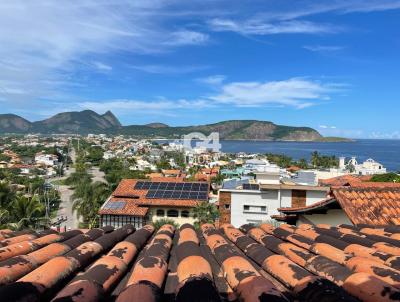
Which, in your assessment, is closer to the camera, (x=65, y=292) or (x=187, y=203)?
(x=65, y=292)

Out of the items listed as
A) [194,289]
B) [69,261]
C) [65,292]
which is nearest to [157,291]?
[194,289]

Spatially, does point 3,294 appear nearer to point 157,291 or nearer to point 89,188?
point 157,291

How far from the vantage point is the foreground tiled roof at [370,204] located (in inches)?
265

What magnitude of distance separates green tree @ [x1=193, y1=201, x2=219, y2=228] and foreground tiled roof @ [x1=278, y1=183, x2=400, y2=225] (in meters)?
27.8

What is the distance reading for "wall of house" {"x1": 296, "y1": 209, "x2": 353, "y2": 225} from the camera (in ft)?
27.2

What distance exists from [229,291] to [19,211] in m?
33.9

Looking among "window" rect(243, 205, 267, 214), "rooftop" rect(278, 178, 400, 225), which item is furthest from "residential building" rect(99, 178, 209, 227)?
"rooftop" rect(278, 178, 400, 225)

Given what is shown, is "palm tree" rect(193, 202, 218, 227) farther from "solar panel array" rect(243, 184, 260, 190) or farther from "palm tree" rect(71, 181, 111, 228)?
"palm tree" rect(71, 181, 111, 228)

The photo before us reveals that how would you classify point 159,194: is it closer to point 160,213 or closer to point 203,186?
point 160,213

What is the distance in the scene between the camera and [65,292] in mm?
2520

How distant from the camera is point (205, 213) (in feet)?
118

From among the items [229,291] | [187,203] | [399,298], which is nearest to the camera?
[399,298]

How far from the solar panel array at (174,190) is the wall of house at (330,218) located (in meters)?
29.9

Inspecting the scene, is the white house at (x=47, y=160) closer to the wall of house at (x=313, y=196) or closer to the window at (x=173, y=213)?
the window at (x=173, y=213)
